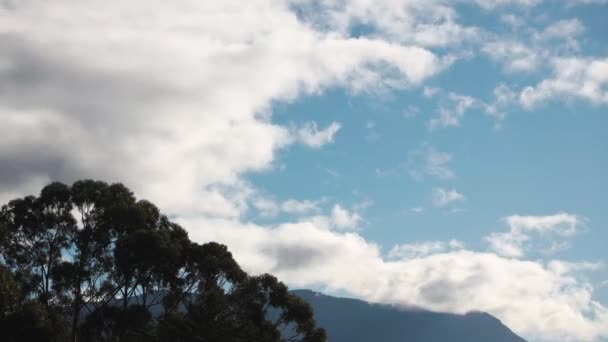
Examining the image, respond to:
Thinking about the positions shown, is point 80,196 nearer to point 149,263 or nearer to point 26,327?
point 149,263

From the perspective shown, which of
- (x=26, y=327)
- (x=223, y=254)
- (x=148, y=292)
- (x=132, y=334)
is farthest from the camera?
(x=223, y=254)

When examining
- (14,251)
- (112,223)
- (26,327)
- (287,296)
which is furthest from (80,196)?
(287,296)

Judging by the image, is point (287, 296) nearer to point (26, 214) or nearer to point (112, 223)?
point (112, 223)

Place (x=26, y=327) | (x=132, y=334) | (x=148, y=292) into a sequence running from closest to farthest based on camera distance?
1. (x=26, y=327)
2. (x=132, y=334)
3. (x=148, y=292)

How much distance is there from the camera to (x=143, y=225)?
5872 cm

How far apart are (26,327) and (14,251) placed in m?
17.3

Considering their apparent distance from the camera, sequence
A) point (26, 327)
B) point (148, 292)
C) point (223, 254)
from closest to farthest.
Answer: point (26, 327), point (148, 292), point (223, 254)

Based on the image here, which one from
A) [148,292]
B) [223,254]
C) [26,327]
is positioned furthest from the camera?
[223,254]

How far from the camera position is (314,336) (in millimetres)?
68375

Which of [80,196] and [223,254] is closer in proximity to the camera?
[80,196]

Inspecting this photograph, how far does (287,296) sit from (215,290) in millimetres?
9546

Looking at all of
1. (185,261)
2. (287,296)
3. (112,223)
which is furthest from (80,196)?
(287,296)

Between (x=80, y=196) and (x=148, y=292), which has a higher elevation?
(x=80, y=196)

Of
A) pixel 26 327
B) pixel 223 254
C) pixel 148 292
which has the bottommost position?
pixel 26 327
